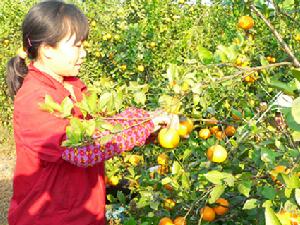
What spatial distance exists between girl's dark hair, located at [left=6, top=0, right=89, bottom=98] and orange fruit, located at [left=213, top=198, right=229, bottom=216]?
774 mm

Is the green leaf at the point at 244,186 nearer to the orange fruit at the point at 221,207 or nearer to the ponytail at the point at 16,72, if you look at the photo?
the orange fruit at the point at 221,207

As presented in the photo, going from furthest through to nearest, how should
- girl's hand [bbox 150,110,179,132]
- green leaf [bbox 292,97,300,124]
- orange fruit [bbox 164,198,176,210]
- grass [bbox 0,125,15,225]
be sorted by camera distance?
grass [bbox 0,125,15,225] < orange fruit [bbox 164,198,176,210] < girl's hand [bbox 150,110,179,132] < green leaf [bbox 292,97,300,124]

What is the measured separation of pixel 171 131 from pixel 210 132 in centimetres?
60

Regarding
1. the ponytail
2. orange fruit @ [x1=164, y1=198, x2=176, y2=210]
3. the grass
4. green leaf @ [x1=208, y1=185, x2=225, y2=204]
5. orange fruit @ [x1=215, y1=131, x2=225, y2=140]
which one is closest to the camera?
green leaf @ [x1=208, y1=185, x2=225, y2=204]

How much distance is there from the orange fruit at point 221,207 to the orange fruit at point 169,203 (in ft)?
0.69

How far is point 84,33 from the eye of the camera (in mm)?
1626

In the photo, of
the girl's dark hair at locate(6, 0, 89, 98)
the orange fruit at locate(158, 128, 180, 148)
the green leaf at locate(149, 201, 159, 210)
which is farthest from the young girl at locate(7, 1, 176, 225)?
the green leaf at locate(149, 201, 159, 210)

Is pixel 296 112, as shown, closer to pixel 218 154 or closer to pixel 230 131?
pixel 218 154

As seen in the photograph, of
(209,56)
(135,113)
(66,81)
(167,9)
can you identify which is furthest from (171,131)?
(167,9)

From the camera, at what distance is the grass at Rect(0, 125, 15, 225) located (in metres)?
4.03

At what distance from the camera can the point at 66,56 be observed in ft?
5.20

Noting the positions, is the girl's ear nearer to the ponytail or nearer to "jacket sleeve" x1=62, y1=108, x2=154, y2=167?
the ponytail

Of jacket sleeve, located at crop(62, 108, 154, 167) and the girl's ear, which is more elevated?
the girl's ear

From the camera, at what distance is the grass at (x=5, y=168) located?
4031 mm
